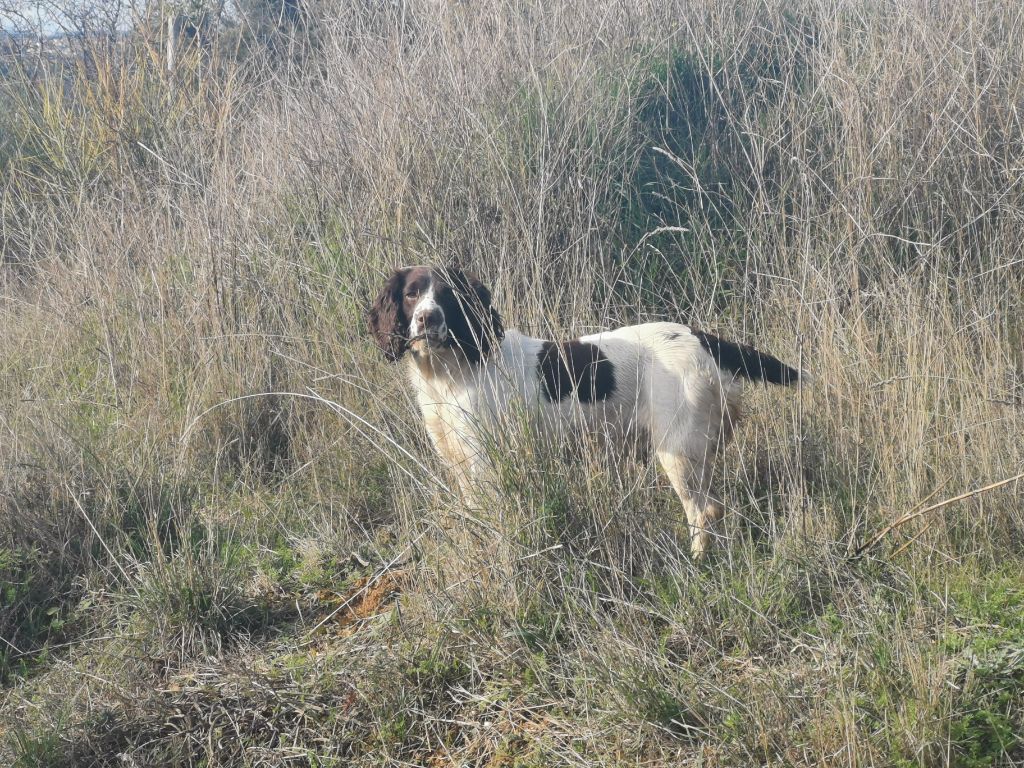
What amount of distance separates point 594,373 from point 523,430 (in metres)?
0.93

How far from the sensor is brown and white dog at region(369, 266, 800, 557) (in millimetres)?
3990

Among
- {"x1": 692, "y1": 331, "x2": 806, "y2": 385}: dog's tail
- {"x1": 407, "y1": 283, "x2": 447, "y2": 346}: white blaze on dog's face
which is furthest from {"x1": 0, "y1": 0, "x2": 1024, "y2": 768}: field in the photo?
{"x1": 407, "y1": 283, "x2": 447, "y2": 346}: white blaze on dog's face

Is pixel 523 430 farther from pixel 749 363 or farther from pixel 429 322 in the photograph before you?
pixel 749 363

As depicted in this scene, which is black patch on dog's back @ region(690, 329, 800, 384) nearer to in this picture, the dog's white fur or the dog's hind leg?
the dog's white fur

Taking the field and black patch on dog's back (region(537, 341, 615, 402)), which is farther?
black patch on dog's back (region(537, 341, 615, 402))

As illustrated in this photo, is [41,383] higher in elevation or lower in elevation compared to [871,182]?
lower

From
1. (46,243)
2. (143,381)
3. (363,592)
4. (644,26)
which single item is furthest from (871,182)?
(46,243)

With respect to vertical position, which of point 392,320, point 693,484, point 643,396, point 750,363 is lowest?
point 693,484

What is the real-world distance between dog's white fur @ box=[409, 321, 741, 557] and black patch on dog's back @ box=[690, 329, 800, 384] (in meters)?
0.03

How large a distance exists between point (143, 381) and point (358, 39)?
2.89m

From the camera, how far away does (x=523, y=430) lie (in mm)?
3225

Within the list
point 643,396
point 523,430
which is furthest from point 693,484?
point 523,430

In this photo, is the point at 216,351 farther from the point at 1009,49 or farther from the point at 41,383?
the point at 1009,49

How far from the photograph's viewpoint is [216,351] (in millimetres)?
4992
